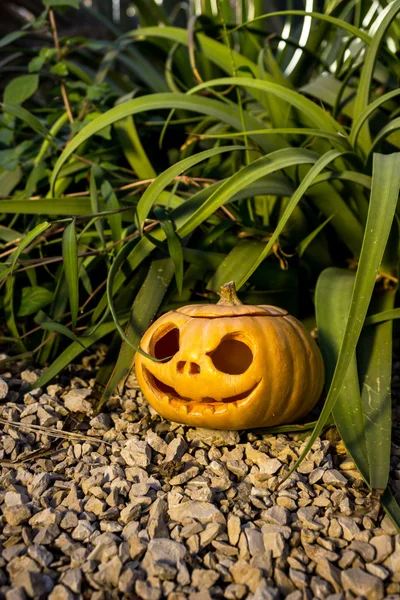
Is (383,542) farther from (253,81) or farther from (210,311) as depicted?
(253,81)

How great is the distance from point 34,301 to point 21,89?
82cm

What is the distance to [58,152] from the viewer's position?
2.41 metres

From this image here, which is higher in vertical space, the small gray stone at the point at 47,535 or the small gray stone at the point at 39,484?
the small gray stone at the point at 47,535

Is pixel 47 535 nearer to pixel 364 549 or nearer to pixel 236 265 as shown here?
pixel 364 549

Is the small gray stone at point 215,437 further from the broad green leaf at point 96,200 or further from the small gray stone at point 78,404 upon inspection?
the broad green leaf at point 96,200

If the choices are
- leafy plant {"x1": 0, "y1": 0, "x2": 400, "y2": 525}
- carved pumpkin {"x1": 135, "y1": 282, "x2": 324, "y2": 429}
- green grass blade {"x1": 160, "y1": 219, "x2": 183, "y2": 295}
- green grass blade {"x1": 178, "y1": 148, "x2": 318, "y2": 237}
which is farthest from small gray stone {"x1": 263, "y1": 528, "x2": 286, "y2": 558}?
green grass blade {"x1": 178, "y1": 148, "x2": 318, "y2": 237}

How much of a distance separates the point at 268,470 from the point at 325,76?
5.08 feet

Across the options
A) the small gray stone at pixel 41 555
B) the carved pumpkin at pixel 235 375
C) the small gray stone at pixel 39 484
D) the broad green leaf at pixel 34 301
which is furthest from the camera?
the broad green leaf at pixel 34 301

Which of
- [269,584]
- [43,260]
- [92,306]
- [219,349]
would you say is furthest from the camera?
[92,306]

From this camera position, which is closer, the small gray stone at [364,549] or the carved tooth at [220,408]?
the small gray stone at [364,549]

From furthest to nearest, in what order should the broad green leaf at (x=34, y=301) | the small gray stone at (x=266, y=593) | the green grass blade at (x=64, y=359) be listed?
the broad green leaf at (x=34, y=301) → the green grass blade at (x=64, y=359) → the small gray stone at (x=266, y=593)

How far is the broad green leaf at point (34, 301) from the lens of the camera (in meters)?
1.96

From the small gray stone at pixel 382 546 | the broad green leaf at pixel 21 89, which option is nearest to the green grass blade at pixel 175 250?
the small gray stone at pixel 382 546

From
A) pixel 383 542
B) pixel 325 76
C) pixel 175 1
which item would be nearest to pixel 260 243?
pixel 325 76
